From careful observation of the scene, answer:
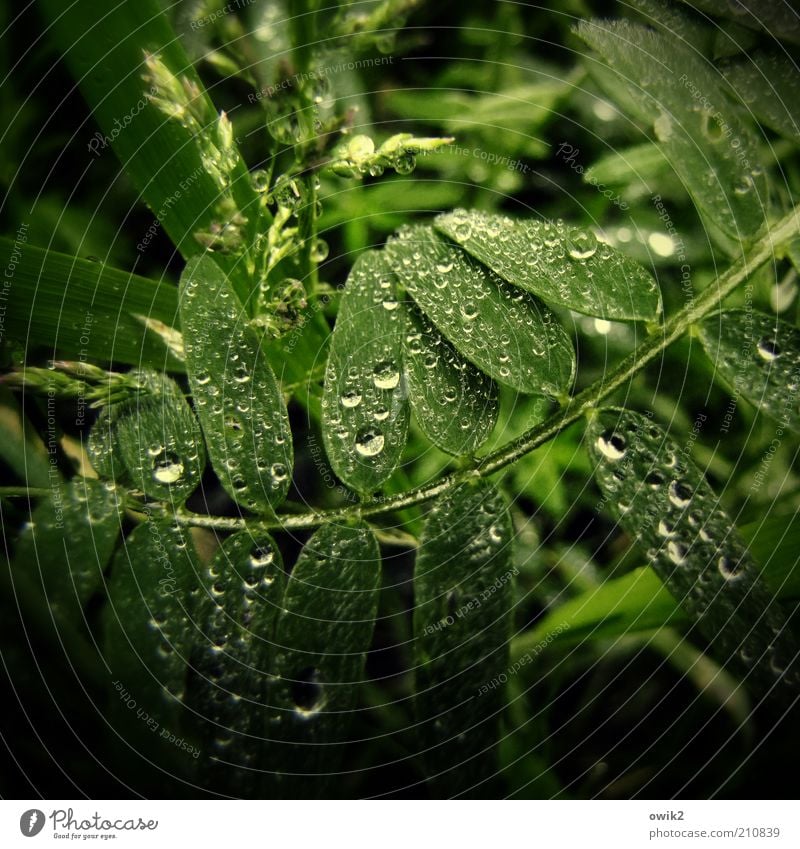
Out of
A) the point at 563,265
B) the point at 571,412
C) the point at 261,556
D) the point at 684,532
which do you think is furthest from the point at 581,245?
the point at 261,556

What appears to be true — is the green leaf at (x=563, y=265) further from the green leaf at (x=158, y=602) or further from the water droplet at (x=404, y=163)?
the green leaf at (x=158, y=602)

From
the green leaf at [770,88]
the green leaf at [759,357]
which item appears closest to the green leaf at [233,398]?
the green leaf at [759,357]

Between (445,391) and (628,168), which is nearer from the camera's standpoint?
(445,391)

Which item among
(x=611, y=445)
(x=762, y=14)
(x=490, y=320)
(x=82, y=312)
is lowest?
(x=611, y=445)

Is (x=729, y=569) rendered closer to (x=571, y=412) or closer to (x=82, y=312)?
(x=571, y=412)
